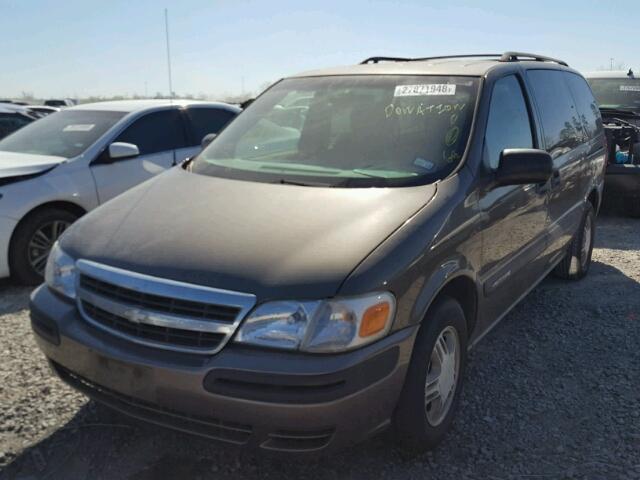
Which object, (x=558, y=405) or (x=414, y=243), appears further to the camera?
(x=558, y=405)

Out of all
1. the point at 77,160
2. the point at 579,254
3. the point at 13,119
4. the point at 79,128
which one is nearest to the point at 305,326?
the point at 579,254

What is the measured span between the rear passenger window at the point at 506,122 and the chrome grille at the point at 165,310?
1643mm

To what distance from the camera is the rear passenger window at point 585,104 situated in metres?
5.04

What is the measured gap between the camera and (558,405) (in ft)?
10.9

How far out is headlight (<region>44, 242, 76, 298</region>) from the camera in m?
2.71

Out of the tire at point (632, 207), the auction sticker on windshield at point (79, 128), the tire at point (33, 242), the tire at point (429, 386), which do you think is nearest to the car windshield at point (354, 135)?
the tire at point (429, 386)

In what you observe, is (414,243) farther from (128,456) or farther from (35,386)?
(35,386)

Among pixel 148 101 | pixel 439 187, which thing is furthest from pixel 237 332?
pixel 148 101

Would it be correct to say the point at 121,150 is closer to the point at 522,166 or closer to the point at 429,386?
the point at 522,166

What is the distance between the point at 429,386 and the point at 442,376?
12cm

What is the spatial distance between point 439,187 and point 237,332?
1.21m

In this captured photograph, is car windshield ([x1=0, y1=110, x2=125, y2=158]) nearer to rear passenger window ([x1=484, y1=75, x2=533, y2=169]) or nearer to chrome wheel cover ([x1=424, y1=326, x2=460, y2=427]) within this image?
rear passenger window ([x1=484, y1=75, x2=533, y2=169])

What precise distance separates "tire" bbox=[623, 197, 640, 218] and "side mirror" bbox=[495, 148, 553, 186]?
5458mm

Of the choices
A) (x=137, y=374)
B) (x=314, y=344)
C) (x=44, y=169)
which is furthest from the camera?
(x=44, y=169)
